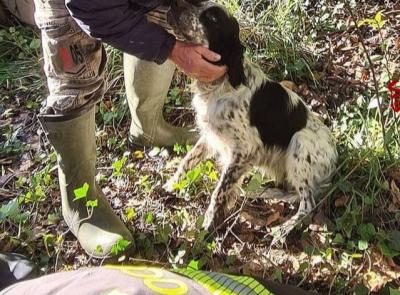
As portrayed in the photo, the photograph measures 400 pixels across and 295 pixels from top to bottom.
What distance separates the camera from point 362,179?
3.43 metres

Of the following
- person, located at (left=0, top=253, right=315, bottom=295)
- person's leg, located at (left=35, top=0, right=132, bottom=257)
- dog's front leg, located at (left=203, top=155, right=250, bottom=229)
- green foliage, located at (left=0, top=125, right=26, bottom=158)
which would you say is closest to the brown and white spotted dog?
dog's front leg, located at (left=203, top=155, right=250, bottom=229)

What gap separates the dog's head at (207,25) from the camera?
3084mm

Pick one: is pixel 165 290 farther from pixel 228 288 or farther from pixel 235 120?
pixel 235 120

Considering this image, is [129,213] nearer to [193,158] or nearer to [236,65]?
Result: [193,158]

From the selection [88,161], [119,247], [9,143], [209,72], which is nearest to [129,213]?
[119,247]

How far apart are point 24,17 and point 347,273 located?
3.74 m

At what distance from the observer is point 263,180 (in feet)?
12.3

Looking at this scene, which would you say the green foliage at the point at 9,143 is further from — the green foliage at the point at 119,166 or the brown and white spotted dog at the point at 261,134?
the brown and white spotted dog at the point at 261,134

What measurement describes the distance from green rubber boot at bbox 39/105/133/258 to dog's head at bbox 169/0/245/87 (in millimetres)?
664

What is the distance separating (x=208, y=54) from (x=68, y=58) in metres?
0.70

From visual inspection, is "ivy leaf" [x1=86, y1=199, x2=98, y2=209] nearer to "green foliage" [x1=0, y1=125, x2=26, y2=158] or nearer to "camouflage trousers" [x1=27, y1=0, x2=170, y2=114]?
"camouflage trousers" [x1=27, y1=0, x2=170, y2=114]

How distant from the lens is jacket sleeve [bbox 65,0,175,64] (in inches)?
97.8

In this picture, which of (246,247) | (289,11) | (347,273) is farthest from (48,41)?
(289,11)

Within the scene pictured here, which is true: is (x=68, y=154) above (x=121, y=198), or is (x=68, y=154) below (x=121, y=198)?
above
